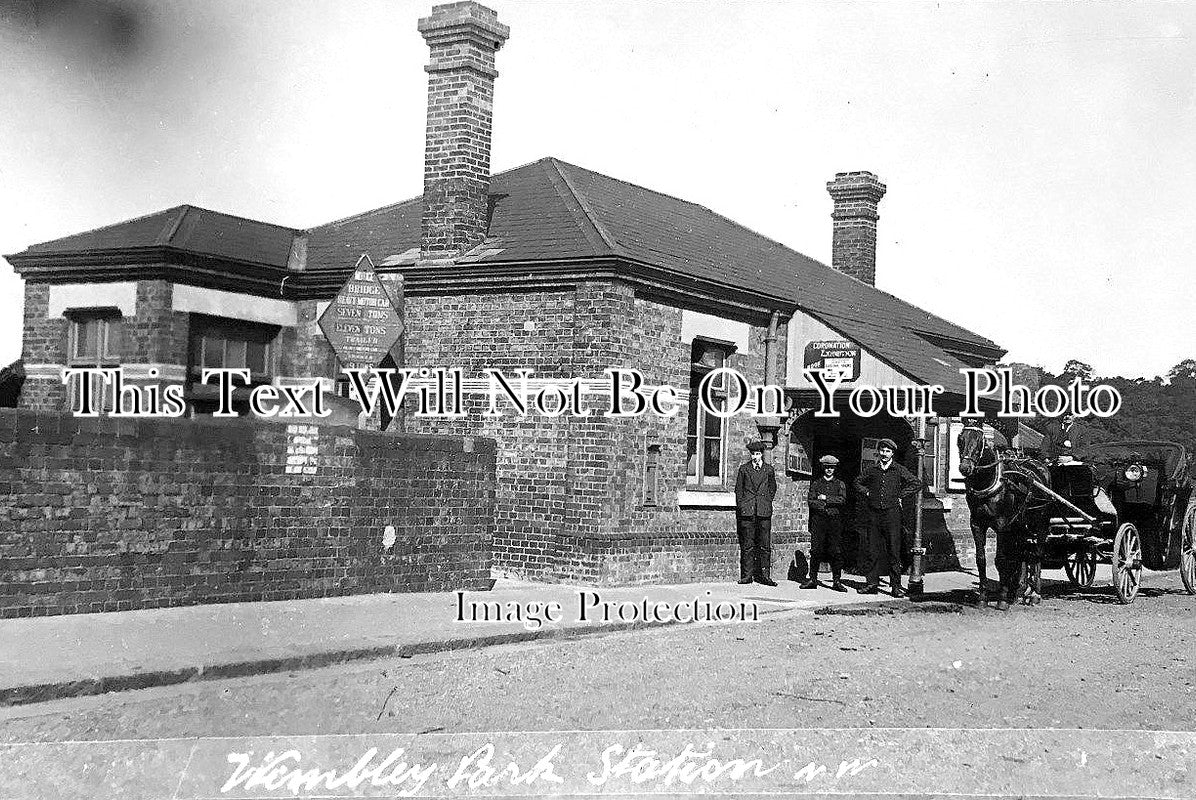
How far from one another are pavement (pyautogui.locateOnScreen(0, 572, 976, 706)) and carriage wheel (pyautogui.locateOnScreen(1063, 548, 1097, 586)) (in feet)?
9.24

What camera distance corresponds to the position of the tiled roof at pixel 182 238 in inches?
602

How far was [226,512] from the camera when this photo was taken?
1137 cm

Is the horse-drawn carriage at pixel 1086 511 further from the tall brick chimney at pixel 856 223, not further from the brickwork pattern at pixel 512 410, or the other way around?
the tall brick chimney at pixel 856 223

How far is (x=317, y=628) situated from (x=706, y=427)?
771 cm

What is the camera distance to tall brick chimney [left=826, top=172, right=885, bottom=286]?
2645 centimetres

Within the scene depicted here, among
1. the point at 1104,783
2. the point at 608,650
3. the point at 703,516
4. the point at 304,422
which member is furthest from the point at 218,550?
the point at 1104,783

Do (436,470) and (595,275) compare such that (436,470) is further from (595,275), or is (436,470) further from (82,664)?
(82,664)

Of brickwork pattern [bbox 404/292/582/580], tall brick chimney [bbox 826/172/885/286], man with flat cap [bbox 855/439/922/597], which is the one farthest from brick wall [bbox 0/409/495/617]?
tall brick chimney [bbox 826/172/885/286]

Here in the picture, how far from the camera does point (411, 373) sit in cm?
1594

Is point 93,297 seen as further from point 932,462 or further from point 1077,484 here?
point 932,462

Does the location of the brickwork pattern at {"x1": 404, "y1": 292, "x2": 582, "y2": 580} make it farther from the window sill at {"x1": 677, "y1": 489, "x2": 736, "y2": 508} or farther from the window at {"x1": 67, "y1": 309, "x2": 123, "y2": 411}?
the window at {"x1": 67, "y1": 309, "x2": 123, "y2": 411}

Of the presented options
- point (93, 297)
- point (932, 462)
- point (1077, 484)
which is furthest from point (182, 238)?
point (932, 462)

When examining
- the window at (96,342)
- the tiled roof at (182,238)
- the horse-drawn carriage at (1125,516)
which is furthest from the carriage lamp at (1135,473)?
the window at (96,342)

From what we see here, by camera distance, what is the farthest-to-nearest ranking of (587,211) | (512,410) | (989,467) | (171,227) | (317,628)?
(587,211) < (171,227) < (512,410) < (989,467) < (317,628)
